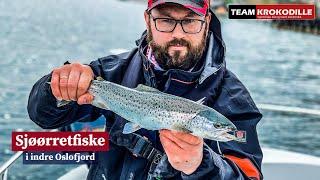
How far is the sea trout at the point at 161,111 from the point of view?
1651 millimetres

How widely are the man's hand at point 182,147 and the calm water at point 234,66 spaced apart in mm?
2031

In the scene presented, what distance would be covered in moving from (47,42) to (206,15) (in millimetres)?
40684

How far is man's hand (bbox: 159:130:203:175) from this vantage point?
1640mm

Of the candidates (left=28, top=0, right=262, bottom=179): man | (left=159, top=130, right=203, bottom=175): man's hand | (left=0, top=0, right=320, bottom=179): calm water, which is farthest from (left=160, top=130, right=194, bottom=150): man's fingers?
(left=0, top=0, right=320, bottom=179): calm water

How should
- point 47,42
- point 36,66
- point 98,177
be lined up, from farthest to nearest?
point 47,42, point 36,66, point 98,177

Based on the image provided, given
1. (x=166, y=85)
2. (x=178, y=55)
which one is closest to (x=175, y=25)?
(x=178, y=55)

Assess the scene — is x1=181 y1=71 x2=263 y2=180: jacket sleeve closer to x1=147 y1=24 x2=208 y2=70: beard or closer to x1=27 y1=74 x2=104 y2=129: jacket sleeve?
x1=147 y1=24 x2=208 y2=70: beard

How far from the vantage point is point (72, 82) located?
1.92 meters

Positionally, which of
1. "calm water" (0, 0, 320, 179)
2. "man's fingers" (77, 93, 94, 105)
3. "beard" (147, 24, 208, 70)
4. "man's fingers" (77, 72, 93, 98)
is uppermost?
"beard" (147, 24, 208, 70)

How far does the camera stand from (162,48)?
203 cm

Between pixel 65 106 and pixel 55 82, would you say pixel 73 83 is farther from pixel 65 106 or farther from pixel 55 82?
pixel 65 106

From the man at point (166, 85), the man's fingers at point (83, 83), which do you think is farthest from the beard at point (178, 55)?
the man's fingers at point (83, 83)

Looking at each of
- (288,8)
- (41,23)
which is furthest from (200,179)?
(41,23)

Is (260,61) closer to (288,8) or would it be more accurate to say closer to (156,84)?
(288,8)
